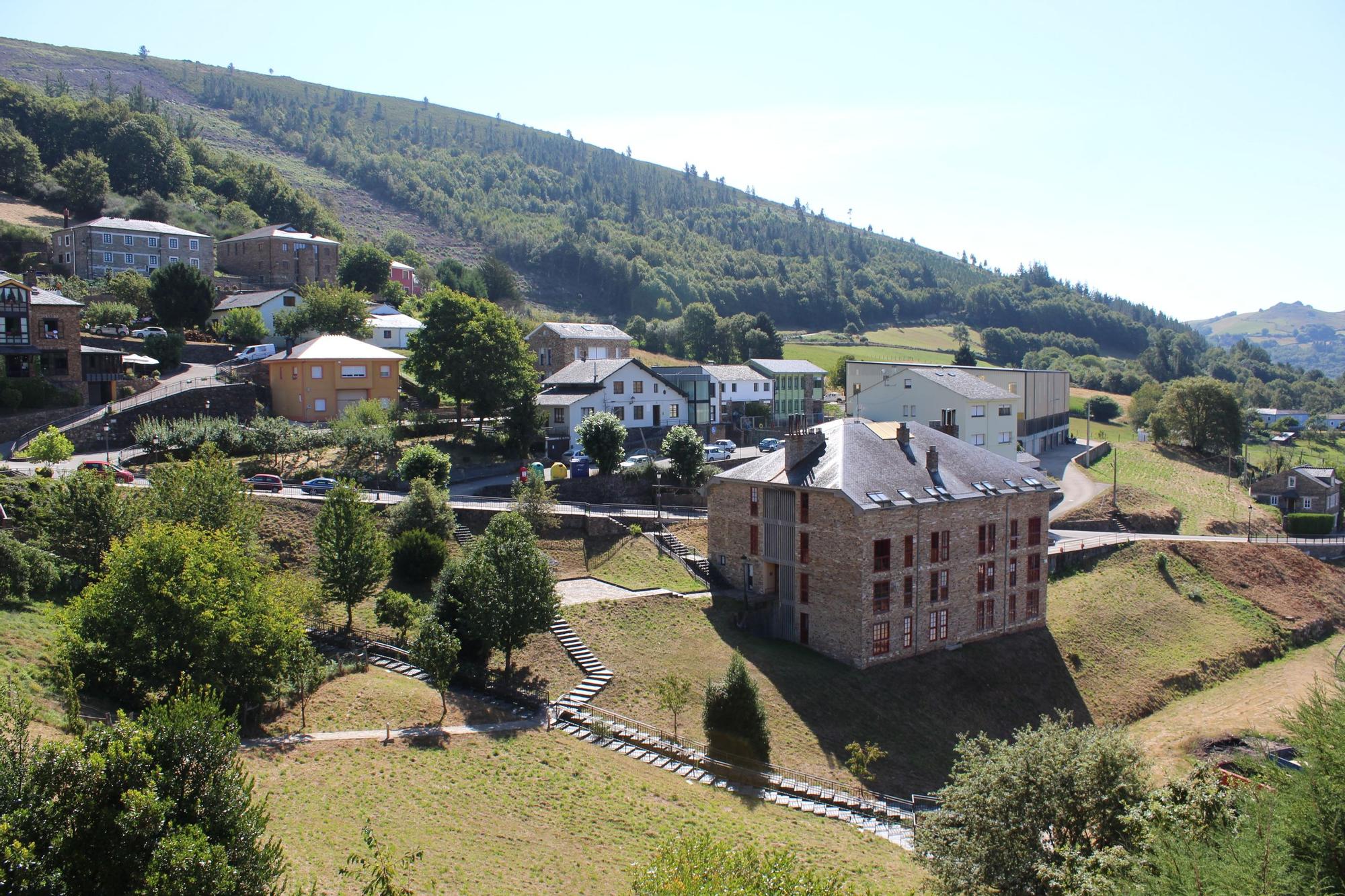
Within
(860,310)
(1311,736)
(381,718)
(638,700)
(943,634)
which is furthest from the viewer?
(860,310)

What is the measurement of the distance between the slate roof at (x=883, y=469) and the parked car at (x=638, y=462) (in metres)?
10.5

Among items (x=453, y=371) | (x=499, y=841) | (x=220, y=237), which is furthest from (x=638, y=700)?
(x=220, y=237)

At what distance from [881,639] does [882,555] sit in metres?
3.50

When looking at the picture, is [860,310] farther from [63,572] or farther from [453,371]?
[63,572]

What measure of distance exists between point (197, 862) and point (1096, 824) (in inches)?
733

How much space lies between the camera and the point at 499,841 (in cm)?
2241

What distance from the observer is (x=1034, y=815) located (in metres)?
21.1

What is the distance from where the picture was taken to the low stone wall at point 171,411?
5169cm

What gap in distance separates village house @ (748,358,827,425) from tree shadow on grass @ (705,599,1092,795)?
3912 cm

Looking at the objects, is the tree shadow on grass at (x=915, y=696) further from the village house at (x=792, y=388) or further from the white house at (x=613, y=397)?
the village house at (x=792, y=388)

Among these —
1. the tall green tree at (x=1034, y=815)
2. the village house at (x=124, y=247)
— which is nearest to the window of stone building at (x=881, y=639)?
the tall green tree at (x=1034, y=815)

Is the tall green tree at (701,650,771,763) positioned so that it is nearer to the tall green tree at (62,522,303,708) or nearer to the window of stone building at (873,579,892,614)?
the window of stone building at (873,579,892,614)

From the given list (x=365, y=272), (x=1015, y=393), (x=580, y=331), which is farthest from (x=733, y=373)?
(x=365, y=272)

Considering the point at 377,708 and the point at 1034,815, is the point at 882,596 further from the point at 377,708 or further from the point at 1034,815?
the point at 377,708
